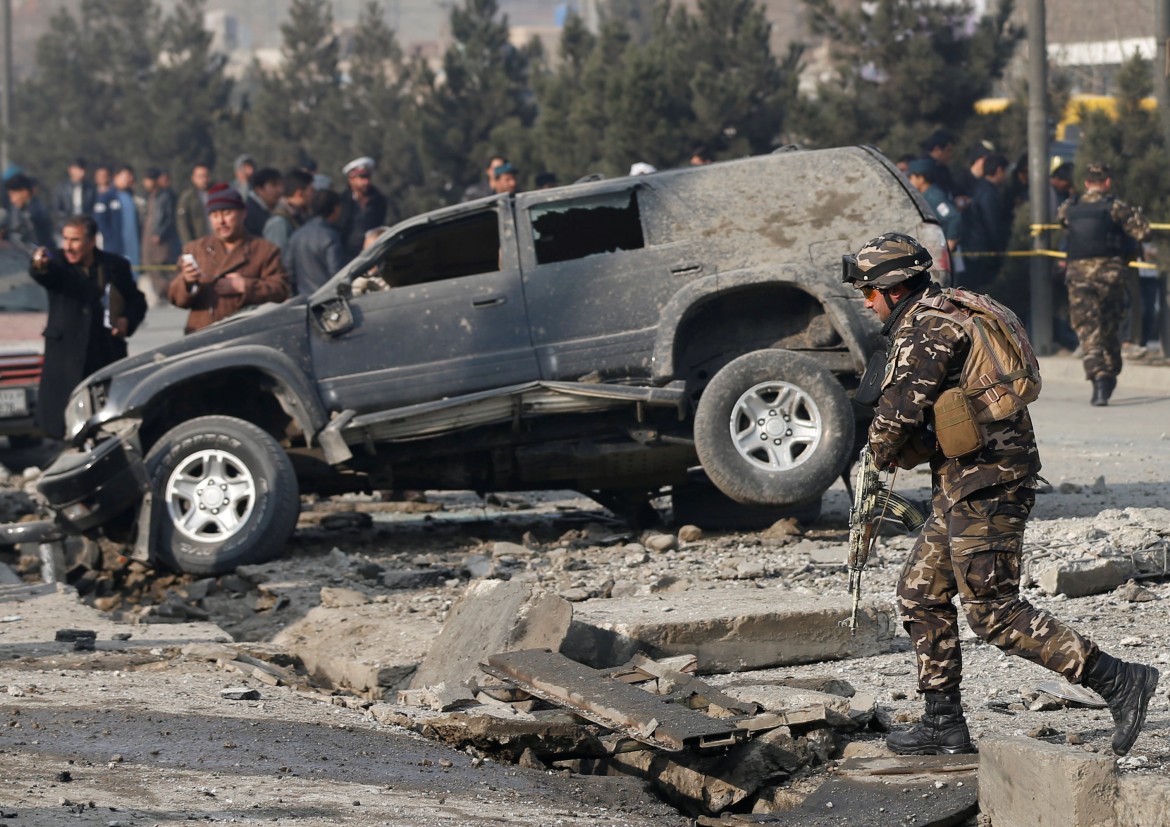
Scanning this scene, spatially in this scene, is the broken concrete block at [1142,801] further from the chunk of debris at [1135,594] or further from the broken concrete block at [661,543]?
the broken concrete block at [661,543]

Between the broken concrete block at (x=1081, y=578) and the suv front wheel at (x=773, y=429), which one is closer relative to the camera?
the broken concrete block at (x=1081, y=578)

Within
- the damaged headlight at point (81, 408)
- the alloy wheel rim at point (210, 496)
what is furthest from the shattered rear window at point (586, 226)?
the damaged headlight at point (81, 408)

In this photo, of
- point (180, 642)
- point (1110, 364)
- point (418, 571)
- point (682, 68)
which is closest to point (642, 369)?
point (418, 571)

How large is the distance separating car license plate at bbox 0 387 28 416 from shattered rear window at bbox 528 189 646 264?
5.56 m

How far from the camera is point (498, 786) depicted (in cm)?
587

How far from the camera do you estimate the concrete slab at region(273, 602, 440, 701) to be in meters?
7.73

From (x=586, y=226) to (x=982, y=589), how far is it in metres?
4.96

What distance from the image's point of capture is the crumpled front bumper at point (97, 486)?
966 cm

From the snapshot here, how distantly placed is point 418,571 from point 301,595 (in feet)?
2.23

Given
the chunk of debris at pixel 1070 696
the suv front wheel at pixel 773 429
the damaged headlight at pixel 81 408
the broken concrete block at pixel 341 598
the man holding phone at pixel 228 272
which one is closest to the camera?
the chunk of debris at pixel 1070 696

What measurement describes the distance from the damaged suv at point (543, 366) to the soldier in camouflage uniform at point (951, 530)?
145 inches

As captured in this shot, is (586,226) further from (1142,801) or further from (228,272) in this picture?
(1142,801)

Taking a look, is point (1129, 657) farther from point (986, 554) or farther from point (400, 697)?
point (400, 697)

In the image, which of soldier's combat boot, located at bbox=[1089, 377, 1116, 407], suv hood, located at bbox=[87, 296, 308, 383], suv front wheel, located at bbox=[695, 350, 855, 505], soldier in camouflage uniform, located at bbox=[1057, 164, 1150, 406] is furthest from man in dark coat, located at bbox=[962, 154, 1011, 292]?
suv hood, located at bbox=[87, 296, 308, 383]
